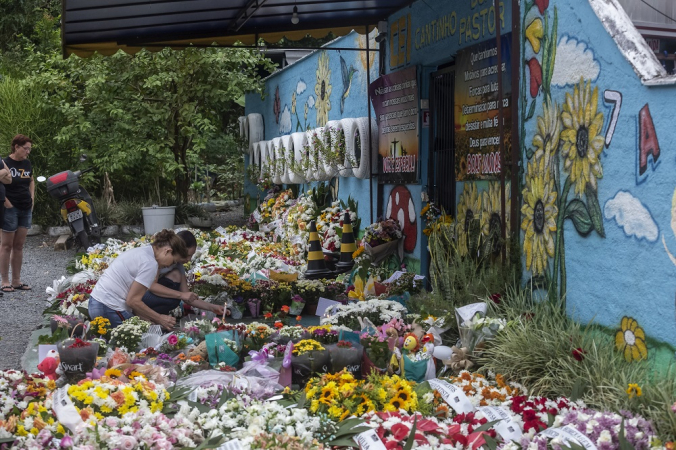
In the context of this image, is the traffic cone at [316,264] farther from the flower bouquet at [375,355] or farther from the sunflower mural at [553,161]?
the flower bouquet at [375,355]

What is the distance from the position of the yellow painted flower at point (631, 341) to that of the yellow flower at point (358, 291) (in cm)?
328

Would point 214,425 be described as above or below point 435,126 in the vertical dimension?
below

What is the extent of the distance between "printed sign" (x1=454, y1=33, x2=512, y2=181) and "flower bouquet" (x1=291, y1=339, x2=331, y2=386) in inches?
101

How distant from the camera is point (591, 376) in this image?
4.41 meters

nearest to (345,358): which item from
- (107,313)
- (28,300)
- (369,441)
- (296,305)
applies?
(369,441)

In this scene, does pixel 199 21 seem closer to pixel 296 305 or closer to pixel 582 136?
pixel 296 305

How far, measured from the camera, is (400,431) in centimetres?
389

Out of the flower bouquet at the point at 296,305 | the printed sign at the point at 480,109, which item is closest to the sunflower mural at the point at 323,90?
the flower bouquet at the point at 296,305

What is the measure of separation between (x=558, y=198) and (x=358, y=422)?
260 centimetres

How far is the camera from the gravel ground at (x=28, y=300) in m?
7.03

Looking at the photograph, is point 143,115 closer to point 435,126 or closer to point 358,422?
point 435,126

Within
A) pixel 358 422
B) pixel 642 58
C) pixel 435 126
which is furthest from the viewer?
pixel 435 126

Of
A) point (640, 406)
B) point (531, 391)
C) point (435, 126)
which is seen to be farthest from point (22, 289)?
point (640, 406)

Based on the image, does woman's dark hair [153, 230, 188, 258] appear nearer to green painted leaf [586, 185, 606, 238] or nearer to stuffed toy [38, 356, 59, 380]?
stuffed toy [38, 356, 59, 380]
